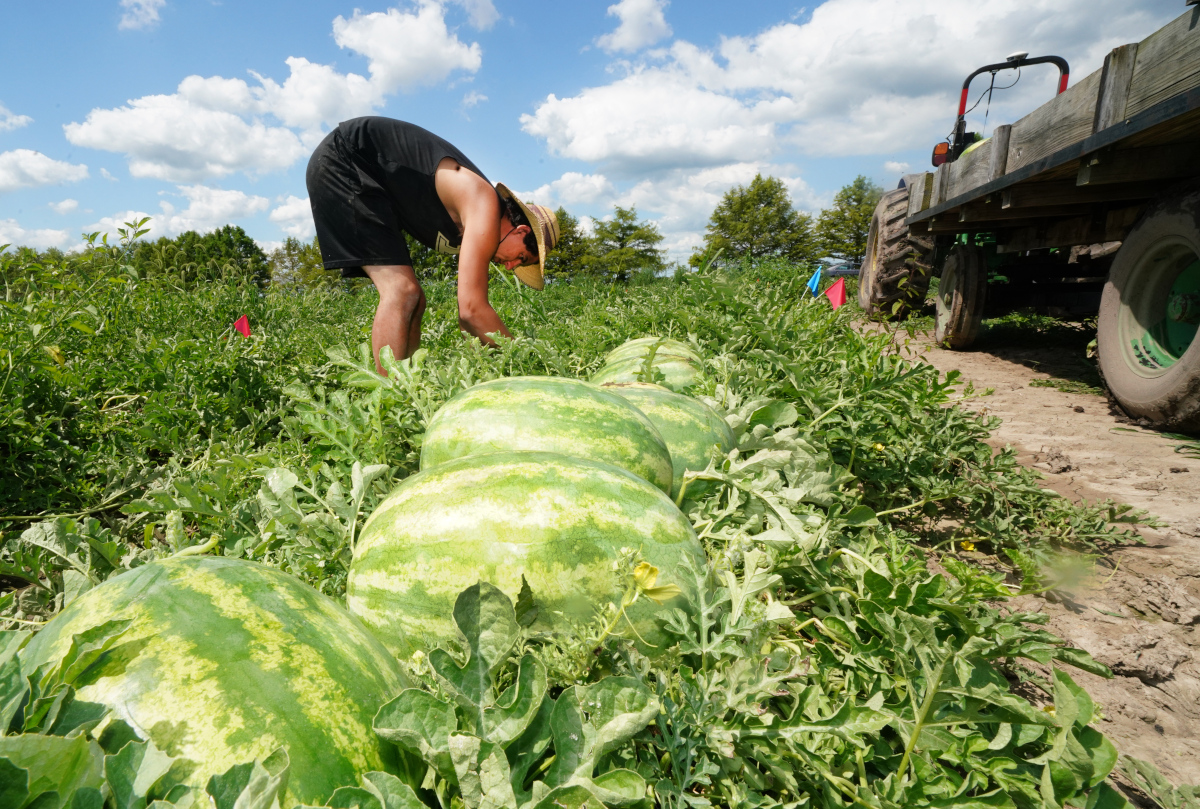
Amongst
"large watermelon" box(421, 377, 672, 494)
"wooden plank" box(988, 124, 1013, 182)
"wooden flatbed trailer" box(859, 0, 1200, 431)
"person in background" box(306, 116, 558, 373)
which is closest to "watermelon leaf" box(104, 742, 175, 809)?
"large watermelon" box(421, 377, 672, 494)

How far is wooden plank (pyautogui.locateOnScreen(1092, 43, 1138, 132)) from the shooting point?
4125 mm

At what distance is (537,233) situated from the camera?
4.86 m

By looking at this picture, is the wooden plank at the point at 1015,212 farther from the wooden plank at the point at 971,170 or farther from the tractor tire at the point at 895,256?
the tractor tire at the point at 895,256

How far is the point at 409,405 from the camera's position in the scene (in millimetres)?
2295

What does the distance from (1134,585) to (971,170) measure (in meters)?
5.57

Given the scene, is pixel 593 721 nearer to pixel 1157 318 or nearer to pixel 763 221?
pixel 1157 318

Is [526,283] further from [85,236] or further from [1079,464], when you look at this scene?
[1079,464]

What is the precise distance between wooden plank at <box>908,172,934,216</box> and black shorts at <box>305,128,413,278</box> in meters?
6.89

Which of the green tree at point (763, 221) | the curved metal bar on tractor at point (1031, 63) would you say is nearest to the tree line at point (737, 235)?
the green tree at point (763, 221)

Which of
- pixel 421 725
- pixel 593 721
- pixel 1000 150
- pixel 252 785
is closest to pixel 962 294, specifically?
pixel 1000 150

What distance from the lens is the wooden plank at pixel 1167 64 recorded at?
3512 millimetres

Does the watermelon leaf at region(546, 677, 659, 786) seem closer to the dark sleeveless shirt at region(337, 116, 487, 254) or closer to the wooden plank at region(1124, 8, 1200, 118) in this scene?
the dark sleeveless shirt at region(337, 116, 487, 254)

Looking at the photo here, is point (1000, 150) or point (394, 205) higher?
point (1000, 150)

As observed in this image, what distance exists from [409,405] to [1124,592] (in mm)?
3012
